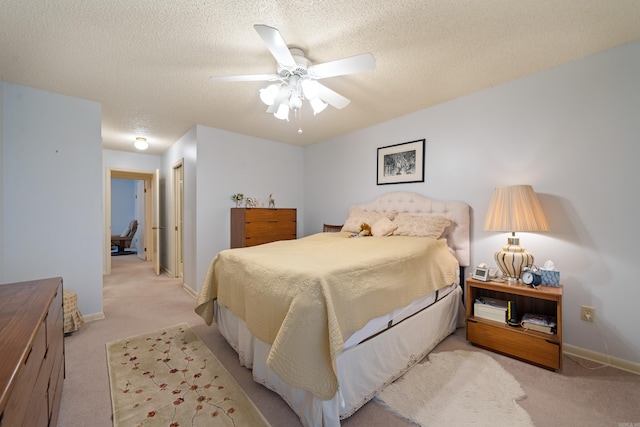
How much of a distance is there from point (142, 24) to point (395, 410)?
9.58 feet

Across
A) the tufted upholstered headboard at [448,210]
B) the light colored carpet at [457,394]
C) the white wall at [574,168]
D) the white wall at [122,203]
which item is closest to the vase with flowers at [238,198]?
the tufted upholstered headboard at [448,210]

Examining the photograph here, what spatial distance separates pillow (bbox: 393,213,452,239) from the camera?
2.73 metres

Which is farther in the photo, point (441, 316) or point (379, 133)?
point (379, 133)

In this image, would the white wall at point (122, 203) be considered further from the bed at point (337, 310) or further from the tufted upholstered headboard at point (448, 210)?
the tufted upholstered headboard at point (448, 210)

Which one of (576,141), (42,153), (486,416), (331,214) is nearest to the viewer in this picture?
(486,416)

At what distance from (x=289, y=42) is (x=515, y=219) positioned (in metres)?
2.27

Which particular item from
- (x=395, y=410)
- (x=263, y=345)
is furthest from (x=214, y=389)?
(x=395, y=410)

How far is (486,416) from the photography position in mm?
1504

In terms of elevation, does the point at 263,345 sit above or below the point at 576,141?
below

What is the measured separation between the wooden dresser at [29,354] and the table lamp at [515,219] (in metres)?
2.83

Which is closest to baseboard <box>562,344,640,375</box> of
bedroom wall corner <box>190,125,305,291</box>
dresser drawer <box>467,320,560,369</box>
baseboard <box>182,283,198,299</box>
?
dresser drawer <box>467,320,560,369</box>

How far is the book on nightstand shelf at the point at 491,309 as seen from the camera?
221 cm

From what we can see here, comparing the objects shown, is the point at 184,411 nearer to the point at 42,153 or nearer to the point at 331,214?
the point at 42,153

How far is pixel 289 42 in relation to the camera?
191cm
